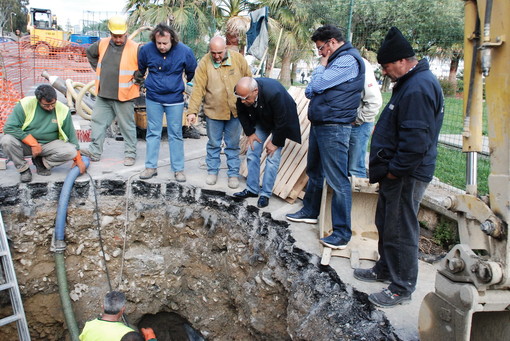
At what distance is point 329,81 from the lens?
3.84 m

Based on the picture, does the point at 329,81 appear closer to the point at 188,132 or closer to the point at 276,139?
the point at 276,139

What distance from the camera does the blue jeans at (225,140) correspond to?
17.2 ft

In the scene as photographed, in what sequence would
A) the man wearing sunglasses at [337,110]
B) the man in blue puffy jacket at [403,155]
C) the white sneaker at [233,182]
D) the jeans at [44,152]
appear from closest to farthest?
1. the man in blue puffy jacket at [403,155]
2. the man wearing sunglasses at [337,110]
3. the jeans at [44,152]
4. the white sneaker at [233,182]

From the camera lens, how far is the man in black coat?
450 centimetres

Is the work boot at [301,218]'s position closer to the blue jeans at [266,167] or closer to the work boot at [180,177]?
the blue jeans at [266,167]

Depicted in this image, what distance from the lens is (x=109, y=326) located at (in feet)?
10.8

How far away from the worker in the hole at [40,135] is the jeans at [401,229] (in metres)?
4.00

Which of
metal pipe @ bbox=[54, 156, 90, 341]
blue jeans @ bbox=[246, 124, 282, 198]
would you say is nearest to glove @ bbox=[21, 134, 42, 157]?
metal pipe @ bbox=[54, 156, 90, 341]

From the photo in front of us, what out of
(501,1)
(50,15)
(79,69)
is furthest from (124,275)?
(50,15)

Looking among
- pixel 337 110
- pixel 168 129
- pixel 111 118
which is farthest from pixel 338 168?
pixel 111 118

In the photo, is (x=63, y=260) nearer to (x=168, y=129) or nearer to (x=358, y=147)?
(x=168, y=129)

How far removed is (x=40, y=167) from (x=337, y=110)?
156 inches

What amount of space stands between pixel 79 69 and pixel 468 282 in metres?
12.0

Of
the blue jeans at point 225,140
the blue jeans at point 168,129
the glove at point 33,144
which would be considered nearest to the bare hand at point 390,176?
the blue jeans at point 225,140
